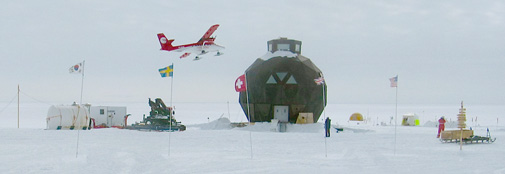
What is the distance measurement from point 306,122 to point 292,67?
4.66 meters

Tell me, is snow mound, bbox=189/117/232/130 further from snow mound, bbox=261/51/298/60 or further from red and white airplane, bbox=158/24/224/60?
red and white airplane, bbox=158/24/224/60

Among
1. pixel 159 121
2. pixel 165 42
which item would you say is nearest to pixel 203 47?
pixel 165 42

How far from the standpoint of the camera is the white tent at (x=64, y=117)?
35250 mm

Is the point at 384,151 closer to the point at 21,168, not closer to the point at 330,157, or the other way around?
the point at 330,157

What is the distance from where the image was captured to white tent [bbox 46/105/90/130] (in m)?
35.2

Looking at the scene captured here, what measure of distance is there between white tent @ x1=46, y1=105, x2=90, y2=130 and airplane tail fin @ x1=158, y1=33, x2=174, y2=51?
7.63m

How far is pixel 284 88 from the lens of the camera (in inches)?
1574

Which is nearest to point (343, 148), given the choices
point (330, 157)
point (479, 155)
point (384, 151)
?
point (384, 151)

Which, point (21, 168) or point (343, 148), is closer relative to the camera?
point (21, 168)

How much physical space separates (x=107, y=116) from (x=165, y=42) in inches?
352

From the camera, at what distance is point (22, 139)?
1054 inches

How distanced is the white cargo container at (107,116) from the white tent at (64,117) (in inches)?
141

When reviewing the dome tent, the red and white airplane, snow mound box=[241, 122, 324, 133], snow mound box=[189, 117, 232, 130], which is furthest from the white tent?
the dome tent

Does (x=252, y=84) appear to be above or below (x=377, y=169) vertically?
above
